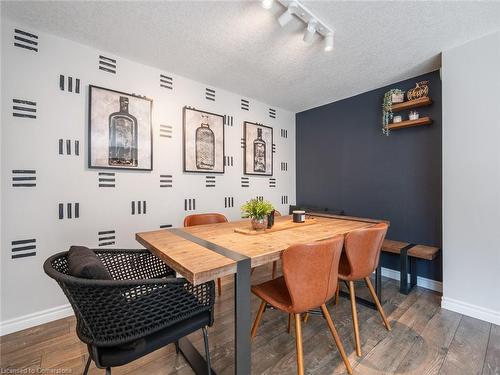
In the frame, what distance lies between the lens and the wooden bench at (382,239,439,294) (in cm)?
244

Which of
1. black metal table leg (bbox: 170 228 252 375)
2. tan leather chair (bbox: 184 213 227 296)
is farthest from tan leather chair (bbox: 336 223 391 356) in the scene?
tan leather chair (bbox: 184 213 227 296)

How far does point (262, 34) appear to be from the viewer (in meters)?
2.00

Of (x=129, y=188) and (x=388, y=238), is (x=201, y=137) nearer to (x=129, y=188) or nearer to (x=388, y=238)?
(x=129, y=188)

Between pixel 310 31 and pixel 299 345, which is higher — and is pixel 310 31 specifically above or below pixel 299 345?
above

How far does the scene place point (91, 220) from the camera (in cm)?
220

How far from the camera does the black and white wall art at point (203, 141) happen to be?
2.83 m

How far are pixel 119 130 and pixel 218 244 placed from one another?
175 cm

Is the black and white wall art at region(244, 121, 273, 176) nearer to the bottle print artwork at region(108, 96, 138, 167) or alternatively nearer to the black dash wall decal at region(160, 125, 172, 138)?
the black dash wall decal at region(160, 125, 172, 138)

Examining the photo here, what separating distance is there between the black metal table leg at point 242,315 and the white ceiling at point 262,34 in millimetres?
1843

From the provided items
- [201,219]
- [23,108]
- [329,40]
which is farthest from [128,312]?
[329,40]

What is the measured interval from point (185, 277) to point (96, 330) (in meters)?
0.43

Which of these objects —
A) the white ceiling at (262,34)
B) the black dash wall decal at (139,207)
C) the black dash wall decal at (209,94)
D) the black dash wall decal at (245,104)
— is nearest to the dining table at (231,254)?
the black dash wall decal at (139,207)

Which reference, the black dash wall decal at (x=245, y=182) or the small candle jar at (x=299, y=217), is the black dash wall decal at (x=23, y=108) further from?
the small candle jar at (x=299, y=217)

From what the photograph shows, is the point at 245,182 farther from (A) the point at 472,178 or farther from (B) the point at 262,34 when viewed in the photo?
(A) the point at 472,178
